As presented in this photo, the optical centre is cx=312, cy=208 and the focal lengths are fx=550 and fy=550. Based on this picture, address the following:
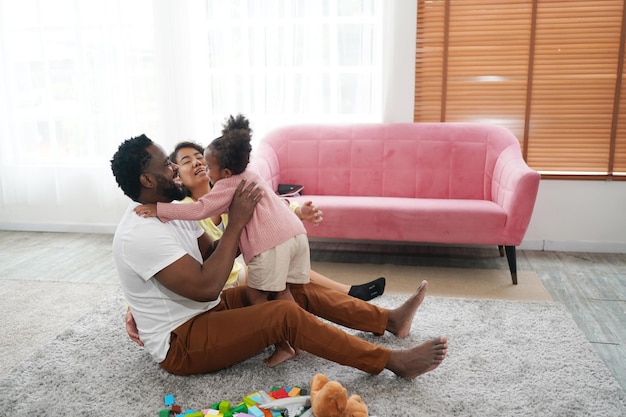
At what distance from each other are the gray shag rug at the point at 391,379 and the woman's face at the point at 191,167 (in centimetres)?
74

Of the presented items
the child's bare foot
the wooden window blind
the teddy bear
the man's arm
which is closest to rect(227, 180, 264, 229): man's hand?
the man's arm

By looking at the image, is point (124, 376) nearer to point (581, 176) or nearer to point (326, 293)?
point (326, 293)

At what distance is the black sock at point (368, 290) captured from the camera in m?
2.81

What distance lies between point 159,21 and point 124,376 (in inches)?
108

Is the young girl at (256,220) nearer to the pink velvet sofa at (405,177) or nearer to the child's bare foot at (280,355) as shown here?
the child's bare foot at (280,355)

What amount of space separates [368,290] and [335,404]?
1.18 m

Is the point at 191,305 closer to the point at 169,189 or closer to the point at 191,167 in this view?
the point at 169,189

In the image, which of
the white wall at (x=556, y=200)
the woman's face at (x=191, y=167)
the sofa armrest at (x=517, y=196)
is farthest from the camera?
the white wall at (x=556, y=200)

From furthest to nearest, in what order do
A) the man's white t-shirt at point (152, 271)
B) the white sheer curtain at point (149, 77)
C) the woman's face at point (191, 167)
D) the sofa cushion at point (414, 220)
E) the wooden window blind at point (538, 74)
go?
1. the white sheer curtain at point (149, 77)
2. the wooden window blind at point (538, 74)
3. the sofa cushion at point (414, 220)
4. the woman's face at point (191, 167)
5. the man's white t-shirt at point (152, 271)

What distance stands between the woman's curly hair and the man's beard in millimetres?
202

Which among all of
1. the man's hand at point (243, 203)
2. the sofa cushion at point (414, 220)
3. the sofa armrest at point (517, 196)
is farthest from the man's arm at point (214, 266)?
the sofa armrest at point (517, 196)

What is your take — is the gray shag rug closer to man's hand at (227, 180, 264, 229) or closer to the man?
the man

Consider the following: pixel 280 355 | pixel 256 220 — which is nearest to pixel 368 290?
pixel 280 355

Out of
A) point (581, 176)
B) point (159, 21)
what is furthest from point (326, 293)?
point (159, 21)
